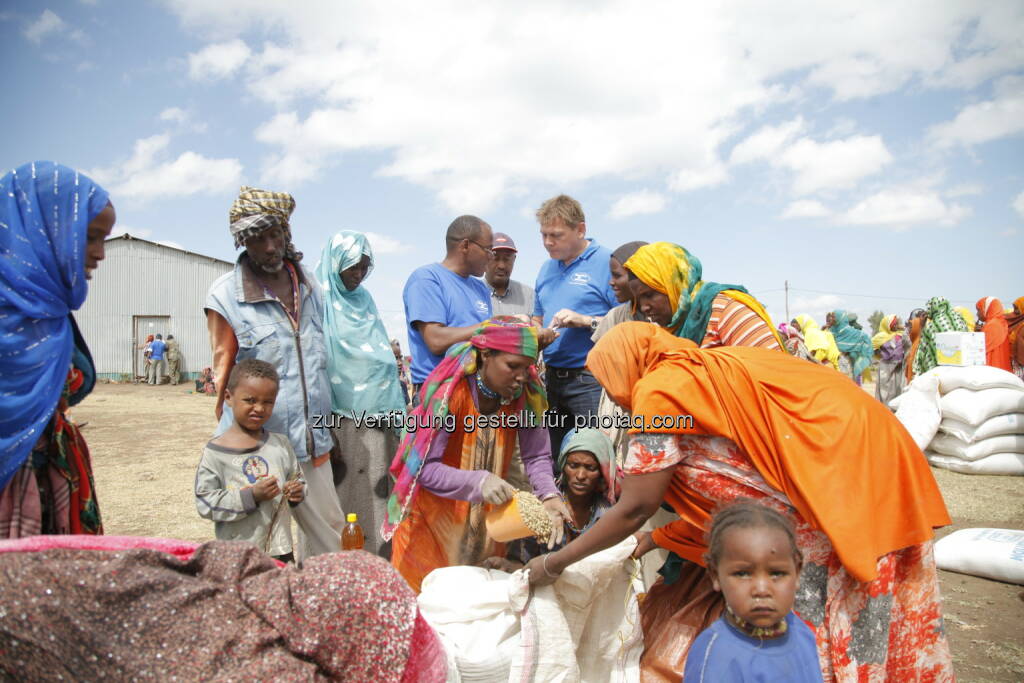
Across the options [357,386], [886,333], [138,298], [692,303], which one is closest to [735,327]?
[692,303]

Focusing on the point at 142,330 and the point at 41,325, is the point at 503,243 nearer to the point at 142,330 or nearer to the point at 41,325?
the point at 41,325

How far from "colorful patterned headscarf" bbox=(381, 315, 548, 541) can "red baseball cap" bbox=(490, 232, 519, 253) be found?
2.55 metres

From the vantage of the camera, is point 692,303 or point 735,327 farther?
point 692,303

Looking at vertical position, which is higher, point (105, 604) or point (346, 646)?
point (105, 604)

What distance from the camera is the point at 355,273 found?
12.7 feet

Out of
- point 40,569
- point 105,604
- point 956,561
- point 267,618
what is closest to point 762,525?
point 267,618

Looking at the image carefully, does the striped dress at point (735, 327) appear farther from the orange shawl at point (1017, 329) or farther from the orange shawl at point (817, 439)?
the orange shawl at point (1017, 329)

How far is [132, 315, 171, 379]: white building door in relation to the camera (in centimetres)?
2370

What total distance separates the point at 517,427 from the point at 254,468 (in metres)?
1.25

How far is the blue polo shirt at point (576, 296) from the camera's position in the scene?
4349mm

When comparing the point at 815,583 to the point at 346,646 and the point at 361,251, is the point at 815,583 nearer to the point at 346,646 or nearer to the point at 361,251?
the point at 346,646

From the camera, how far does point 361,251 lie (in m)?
3.83

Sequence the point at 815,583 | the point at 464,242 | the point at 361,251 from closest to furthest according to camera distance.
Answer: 1. the point at 815,583
2. the point at 361,251
3. the point at 464,242

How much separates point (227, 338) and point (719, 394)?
2401 mm
